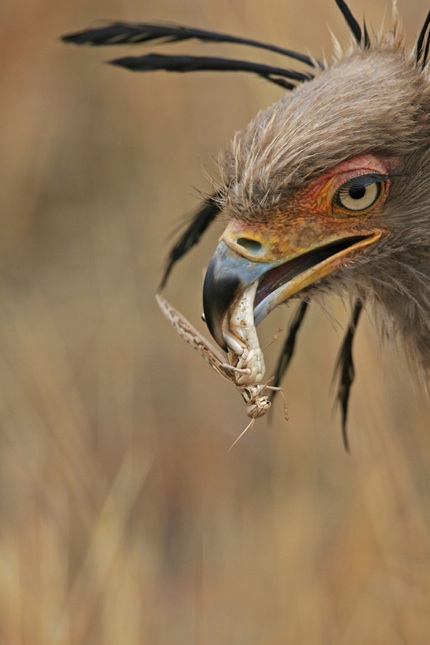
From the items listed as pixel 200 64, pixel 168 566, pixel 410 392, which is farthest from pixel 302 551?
pixel 200 64

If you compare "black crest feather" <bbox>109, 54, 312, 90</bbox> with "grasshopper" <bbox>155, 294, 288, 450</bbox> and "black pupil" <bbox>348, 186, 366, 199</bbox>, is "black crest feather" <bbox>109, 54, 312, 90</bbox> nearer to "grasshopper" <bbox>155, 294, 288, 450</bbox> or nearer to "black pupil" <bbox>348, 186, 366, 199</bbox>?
"black pupil" <bbox>348, 186, 366, 199</bbox>

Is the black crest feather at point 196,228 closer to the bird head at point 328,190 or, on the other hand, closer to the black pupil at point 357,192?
the bird head at point 328,190

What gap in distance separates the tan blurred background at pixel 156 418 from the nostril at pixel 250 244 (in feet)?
1.83

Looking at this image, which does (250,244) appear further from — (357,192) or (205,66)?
(205,66)

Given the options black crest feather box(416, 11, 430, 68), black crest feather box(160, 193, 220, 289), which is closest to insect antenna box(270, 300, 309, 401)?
black crest feather box(160, 193, 220, 289)

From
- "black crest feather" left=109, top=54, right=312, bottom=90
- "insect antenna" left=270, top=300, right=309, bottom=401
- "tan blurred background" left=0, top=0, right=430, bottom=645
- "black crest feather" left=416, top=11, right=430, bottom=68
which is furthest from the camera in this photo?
"tan blurred background" left=0, top=0, right=430, bottom=645

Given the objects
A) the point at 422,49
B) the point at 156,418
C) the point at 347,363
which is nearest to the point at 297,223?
the point at 422,49

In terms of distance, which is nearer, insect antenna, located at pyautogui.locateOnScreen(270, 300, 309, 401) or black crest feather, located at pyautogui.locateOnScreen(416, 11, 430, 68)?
black crest feather, located at pyautogui.locateOnScreen(416, 11, 430, 68)

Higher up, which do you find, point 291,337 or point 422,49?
point 422,49

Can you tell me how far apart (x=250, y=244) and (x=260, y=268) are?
0.16ft

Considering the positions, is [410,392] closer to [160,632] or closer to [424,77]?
[160,632]

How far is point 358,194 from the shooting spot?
1.71m

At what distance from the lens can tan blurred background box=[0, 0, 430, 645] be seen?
106 inches

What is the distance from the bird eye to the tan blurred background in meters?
0.47
